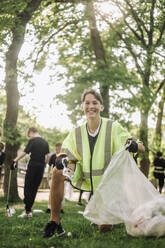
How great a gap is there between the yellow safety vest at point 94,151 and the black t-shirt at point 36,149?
8.52 feet

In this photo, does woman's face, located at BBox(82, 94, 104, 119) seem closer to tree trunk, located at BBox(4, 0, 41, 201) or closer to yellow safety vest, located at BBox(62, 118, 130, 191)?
yellow safety vest, located at BBox(62, 118, 130, 191)

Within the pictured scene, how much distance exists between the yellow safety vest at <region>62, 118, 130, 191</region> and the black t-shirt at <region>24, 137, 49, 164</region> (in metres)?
2.60

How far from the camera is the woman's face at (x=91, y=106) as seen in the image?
3.88 metres

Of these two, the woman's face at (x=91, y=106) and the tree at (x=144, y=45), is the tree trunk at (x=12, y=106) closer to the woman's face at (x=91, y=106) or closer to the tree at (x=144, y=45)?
the tree at (x=144, y=45)

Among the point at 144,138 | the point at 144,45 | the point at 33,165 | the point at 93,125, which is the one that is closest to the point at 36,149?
the point at 33,165

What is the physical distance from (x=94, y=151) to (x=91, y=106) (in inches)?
21.5

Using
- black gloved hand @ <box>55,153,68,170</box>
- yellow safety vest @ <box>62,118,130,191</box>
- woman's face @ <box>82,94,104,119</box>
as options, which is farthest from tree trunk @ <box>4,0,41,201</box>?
black gloved hand @ <box>55,153,68,170</box>

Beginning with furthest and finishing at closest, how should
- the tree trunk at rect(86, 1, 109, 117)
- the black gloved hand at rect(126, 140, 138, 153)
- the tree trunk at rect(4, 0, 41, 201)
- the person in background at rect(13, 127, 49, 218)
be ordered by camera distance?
1. the tree trunk at rect(86, 1, 109, 117)
2. the tree trunk at rect(4, 0, 41, 201)
3. the person in background at rect(13, 127, 49, 218)
4. the black gloved hand at rect(126, 140, 138, 153)

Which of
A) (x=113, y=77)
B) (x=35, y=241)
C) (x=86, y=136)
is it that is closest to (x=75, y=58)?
(x=113, y=77)

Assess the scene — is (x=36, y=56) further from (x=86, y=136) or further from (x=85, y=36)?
(x=86, y=136)

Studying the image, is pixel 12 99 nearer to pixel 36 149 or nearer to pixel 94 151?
pixel 36 149

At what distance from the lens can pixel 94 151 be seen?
12.4 feet

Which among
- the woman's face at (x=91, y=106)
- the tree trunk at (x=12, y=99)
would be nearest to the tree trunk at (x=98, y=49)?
the tree trunk at (x=12, y=99)

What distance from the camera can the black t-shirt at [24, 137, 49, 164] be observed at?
6.39 metres
